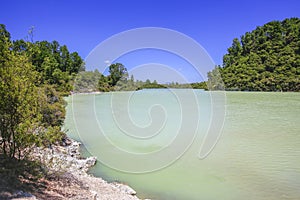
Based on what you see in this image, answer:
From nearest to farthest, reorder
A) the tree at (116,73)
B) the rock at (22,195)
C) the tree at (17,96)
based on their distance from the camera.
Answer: the rock at (22,195)
the tree at (17,96)
the tree at (116,73)

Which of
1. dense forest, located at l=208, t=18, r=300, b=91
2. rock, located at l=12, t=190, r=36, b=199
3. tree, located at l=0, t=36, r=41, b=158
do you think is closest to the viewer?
rock, located at l=12, t=190, r=36, b=199

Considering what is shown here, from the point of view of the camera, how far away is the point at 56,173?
6152 millimetres

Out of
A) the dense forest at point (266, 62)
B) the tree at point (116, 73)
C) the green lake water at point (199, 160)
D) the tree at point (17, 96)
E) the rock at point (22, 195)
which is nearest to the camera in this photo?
the rock at point (22, 195)

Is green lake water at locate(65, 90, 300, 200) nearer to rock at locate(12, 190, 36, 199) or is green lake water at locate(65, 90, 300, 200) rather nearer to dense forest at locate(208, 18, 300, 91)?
rock at locate(12, 190, 36, 199)

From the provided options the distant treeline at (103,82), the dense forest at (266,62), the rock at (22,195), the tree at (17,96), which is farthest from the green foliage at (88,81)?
the rock at (22,195)

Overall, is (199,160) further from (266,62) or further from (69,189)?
(266,62)

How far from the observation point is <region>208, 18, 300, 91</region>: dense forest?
69.7 metres

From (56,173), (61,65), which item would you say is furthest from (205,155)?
(61,65)

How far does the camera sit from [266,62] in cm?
7775

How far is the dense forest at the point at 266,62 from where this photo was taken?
6969 centimetres

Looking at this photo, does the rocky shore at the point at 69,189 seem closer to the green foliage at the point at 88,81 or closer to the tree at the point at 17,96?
the tree at the point at 17,96

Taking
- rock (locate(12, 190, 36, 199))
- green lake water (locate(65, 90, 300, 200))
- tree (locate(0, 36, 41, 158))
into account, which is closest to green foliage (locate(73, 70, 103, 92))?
green lake water (locate(65, 90, 300, 200))

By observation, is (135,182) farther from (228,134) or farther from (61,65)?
(61,65)

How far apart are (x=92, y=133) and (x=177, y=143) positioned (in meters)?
5.58
